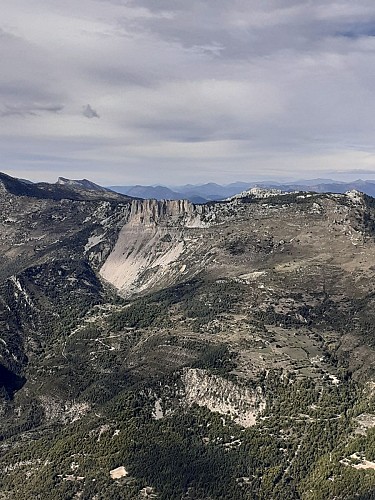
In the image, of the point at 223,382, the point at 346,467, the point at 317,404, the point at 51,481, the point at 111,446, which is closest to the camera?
the point at 346,467

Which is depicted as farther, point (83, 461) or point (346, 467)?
point (83, 461)

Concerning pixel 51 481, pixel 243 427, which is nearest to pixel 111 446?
pixel 51 481

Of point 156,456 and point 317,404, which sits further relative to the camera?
point 317,404

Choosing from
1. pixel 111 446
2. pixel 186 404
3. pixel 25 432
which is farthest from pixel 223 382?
pixel 25 432

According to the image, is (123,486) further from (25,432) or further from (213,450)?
(25,432)

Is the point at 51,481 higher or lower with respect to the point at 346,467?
lower

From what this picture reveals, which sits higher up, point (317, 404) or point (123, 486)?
point (317, 404)

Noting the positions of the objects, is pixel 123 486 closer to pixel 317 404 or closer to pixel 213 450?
pixel 213 450

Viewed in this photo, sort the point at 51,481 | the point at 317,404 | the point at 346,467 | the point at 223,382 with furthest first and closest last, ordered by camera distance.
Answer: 1. the point at 223,382
2. the point at 317,404
3. the point at 51,481
4. the point at 346,467

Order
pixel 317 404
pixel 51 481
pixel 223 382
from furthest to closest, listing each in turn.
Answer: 1. pixel 223 382
2. pixel 317 404
3. pixel 51 481
